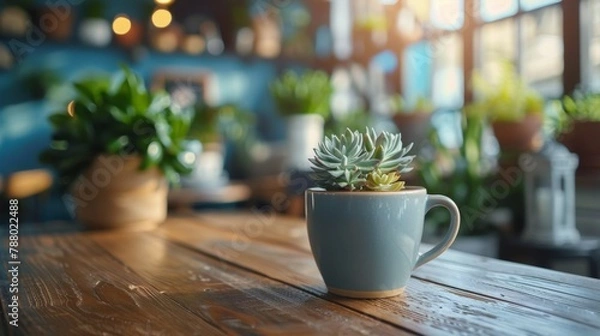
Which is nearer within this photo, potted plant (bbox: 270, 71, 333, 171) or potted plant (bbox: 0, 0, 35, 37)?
potted plant (bbox: 270, 71, 333, 171)

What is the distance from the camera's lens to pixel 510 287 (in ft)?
2.30

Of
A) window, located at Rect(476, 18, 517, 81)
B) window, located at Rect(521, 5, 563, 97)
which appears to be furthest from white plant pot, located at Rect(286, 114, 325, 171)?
window, located at Rect(521, 5, 563, 97)

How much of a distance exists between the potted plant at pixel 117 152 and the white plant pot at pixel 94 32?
272cm

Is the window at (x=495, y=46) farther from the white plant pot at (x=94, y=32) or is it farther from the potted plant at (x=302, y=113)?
the white plant pot at (x=94, y=32)

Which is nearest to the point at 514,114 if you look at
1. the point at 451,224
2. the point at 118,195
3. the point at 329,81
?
the point at 329,81

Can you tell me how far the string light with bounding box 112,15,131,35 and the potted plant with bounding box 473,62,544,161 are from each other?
8.16ft

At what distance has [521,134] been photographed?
7.27 ft

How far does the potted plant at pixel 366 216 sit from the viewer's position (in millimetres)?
635

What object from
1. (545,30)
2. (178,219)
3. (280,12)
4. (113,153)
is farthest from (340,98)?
(113,153)

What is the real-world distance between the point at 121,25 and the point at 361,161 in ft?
11.9

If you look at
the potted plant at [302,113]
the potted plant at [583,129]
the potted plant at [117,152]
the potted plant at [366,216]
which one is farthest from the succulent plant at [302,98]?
the potted plant at [366,216]

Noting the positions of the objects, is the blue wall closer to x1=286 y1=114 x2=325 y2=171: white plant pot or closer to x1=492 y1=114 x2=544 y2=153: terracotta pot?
x1=286 y1=114 x2=325 y2=171: white plant pot

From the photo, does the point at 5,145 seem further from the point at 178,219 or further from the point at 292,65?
the point at 178,219

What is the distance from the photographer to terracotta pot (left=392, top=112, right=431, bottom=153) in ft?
9.07
